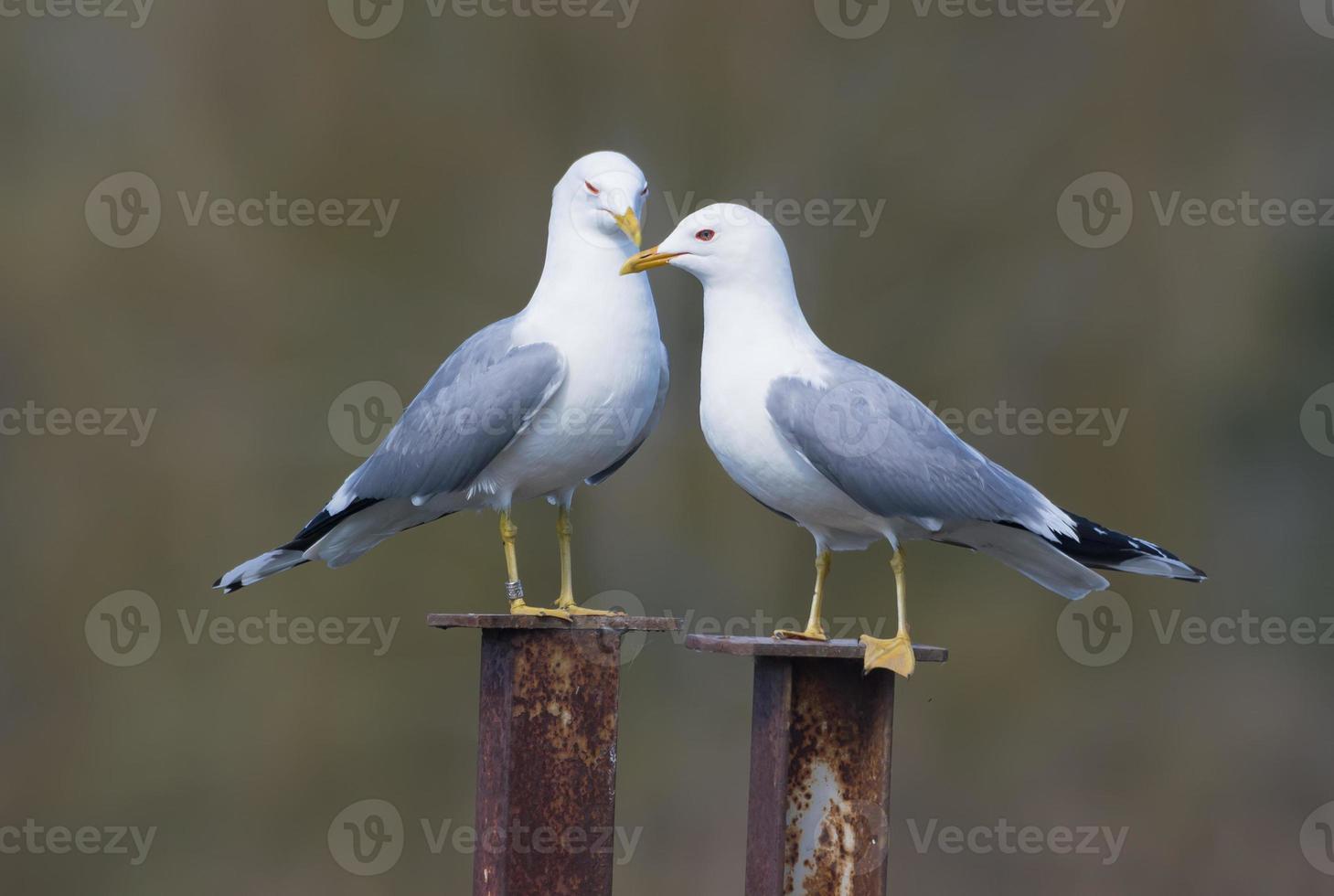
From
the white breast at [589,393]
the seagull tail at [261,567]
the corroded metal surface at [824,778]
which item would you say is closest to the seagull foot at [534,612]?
the white breast at [589,393]

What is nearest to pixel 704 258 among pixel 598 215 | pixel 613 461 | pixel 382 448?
pixel 598 215

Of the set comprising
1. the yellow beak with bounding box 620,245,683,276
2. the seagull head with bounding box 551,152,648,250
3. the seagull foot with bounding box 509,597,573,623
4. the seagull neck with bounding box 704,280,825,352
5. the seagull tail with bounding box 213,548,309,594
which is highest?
the seagull head with bounding box 551,152,648,250

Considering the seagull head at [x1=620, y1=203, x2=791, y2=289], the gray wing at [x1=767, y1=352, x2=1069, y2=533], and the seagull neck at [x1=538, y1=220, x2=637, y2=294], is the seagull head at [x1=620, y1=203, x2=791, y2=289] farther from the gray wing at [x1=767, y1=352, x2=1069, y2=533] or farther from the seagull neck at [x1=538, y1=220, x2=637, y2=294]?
the gray wing at [x1=767, y1=352, x2=1069, y2=533]

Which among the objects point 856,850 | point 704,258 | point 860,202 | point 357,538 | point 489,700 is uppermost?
point 860,202

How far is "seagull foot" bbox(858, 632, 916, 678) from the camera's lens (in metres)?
3.48

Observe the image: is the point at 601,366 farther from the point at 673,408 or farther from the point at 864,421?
the point at 673,408

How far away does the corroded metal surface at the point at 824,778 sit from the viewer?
3.51 metres

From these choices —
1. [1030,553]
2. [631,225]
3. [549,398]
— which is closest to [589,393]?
[549,398]

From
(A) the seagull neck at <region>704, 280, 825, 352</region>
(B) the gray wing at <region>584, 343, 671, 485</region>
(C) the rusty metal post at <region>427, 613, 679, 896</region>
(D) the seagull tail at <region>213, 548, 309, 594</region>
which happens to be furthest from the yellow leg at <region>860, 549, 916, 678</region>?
(D) the seagull tail at <region>213, 548, 309, 594</region>

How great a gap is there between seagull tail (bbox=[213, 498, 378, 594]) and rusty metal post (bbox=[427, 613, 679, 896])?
1.53 ft

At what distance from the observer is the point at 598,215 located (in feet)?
12.9

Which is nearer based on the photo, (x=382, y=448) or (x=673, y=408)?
(x=382, y=448)

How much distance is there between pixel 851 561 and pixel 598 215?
3820 mm

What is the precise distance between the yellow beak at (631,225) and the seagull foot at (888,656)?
1.03m
